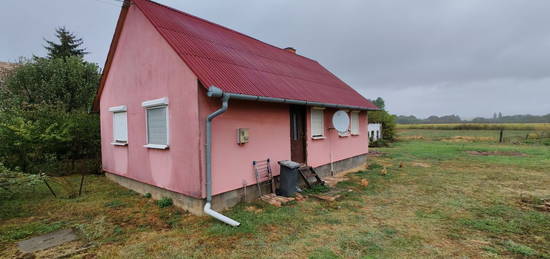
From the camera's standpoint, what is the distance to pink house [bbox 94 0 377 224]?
486cm

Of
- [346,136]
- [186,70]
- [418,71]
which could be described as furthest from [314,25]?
[418,71]

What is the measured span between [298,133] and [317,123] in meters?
1.00

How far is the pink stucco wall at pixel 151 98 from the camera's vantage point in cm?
493

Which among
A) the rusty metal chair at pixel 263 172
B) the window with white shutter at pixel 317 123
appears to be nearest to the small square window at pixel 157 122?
the rusty metal chair at pixel 263 172

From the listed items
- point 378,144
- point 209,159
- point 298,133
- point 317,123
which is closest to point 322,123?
point 317,123

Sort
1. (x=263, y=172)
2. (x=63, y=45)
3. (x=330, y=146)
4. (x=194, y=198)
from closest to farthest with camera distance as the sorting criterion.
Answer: (x=194, y=198) < (x=263, y=172) < (x=330, y=146) < (x=63, y=45)

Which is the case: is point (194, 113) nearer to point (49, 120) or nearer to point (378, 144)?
point (49, 120)

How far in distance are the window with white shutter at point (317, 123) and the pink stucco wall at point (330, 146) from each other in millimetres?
184

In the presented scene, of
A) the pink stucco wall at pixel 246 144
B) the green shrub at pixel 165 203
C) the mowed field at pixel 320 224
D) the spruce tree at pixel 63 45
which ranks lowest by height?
the mowed field at pixel 320 224

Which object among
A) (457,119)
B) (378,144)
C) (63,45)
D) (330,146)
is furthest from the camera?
(457,119)

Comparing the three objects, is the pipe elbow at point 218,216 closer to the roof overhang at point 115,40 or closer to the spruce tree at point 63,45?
the roof overhang at point 115,40

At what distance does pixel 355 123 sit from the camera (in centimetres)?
1077

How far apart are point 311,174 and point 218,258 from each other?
15.0ft

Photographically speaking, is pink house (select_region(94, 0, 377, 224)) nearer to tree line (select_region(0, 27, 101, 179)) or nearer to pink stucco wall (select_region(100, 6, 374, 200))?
pink stucco wall (select_region(100, 6, 374, 200))
